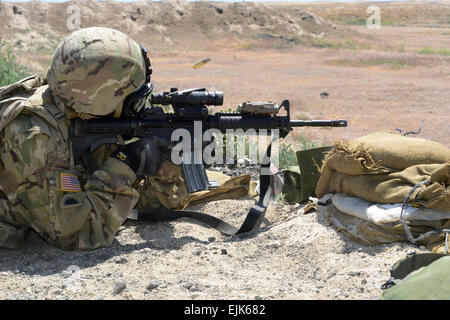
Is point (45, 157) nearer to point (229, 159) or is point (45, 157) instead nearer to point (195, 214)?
point (195, 214)

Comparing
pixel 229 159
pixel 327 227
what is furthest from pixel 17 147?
pixel 229 159

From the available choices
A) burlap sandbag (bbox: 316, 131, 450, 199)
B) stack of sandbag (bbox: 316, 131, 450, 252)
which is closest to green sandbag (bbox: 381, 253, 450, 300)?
stack of sandbag (bbox: 316, 131, 450, 252)

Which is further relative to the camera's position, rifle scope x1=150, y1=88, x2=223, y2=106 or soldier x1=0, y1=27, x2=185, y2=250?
rifle scope x1=150, y1=88, x2=223, y2=106

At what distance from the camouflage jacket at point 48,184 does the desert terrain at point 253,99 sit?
181mm

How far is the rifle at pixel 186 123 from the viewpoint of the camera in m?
4.40

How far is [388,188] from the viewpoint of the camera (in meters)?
4.06

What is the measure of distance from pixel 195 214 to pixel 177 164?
61cm

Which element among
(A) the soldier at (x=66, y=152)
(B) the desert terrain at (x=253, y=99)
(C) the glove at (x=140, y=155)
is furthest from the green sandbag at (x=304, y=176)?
(A) the soldier at (x=66, y=152)

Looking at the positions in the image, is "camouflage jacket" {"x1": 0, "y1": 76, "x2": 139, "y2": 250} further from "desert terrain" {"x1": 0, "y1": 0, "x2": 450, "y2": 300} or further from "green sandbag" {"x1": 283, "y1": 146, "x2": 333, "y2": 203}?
"green sandbag" {"x1": 283, "y1": 146, "x2": 333, "y2": 203}

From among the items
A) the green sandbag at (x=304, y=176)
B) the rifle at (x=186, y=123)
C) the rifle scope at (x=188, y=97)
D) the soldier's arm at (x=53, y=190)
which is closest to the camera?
the soldier's arm at (x=53, y=190)

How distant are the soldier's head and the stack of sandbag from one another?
5.37ft

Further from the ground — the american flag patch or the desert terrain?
the american flag patch

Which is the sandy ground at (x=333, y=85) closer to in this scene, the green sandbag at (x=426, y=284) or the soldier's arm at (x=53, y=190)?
the soldier's arm at (x=53, y=190)

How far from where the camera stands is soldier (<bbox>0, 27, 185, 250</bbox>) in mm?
4059
